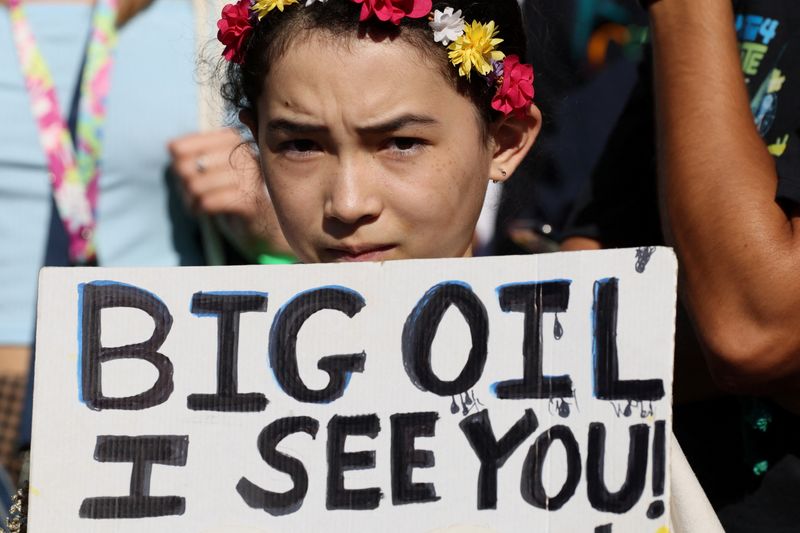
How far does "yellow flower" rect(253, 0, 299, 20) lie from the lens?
7.42 feet

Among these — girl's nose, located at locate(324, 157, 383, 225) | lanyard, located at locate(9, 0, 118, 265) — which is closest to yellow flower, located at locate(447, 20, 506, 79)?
girl's nose, located at locate(324, 157, 383, 225)

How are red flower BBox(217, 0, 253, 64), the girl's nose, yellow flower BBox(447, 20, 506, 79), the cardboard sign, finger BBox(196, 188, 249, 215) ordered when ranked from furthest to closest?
finger BBox(196, 188, 249, 215) → red flower BBox(217, 0, 253, 64) → yellow flower BBox(447, 20, 506, 79) → the girl's nose → the cardboard sign

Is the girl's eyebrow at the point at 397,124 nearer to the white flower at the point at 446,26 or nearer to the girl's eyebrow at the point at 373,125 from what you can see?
the girl's eyebrow at the point at 373,125

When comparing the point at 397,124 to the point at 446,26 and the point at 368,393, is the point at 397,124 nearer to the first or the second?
the point at 446,26

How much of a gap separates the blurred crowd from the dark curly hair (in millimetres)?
304

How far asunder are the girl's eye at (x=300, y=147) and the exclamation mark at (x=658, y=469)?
2.42ft

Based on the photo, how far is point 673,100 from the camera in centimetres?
234

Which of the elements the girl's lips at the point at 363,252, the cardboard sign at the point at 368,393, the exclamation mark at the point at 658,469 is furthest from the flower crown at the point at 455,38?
A: the exclamation mark at the point at 658,469

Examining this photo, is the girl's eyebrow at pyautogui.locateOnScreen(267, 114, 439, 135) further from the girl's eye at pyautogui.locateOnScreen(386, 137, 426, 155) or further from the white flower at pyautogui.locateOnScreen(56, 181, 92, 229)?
the white flower at pyautogui.locateOnScreen(56, 181, 92, 229)

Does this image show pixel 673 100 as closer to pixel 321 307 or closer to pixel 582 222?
pixel 582 222

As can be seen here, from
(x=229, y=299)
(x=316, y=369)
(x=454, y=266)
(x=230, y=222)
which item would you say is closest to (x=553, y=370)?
(x=454, y=266)

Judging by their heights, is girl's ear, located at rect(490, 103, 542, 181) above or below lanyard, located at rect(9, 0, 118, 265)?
below

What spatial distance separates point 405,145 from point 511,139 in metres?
0.30

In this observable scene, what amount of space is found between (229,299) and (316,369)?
6.4 inches
